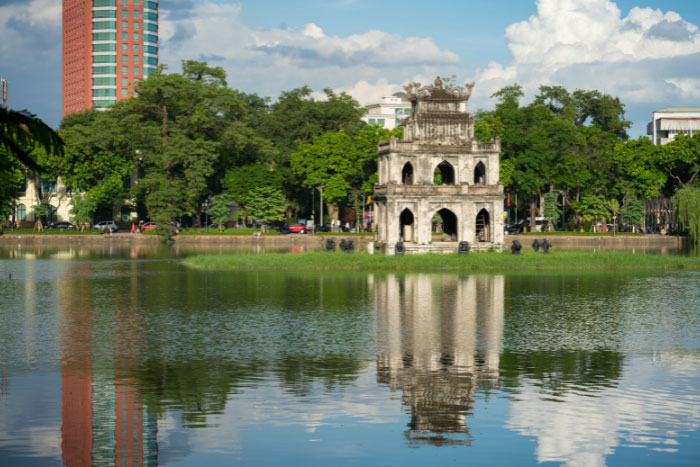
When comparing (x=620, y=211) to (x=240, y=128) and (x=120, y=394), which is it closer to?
(x=240, y=128)

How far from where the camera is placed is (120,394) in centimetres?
2061

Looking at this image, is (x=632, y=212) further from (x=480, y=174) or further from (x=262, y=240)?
(x=262, y=240)

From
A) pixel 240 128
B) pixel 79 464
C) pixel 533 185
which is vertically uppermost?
pixel 240 128

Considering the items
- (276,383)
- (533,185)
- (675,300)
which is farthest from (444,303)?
(533,185)

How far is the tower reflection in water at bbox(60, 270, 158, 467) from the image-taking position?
16.2 metres

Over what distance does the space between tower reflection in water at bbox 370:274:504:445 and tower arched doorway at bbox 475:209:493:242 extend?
31864 millimetres

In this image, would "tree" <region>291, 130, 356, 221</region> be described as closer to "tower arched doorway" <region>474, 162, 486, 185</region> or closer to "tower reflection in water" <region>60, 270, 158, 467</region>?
"tower arched doorway" <region>474, 162, 486, 185</region>

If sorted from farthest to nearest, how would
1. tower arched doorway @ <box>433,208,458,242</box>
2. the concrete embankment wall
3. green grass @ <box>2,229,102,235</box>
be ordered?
green grass @ <box>2,229,102,235</box> → the concrete embankment wall → tower arched doorway @ <box>433,208,458,242</box>

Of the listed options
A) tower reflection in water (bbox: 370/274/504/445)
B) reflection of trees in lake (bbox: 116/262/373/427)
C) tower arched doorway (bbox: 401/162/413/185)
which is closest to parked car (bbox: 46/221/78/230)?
tower arched doorway (bbox: 401/162/413/185)

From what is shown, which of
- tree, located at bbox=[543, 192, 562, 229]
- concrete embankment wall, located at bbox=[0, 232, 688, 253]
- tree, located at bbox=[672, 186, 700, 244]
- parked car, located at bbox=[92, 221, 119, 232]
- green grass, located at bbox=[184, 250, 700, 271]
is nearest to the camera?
green grass, located at bbox=[184, 250, 700, 271]

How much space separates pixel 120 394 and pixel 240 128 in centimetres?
10127

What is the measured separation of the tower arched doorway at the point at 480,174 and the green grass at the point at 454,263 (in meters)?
14.2

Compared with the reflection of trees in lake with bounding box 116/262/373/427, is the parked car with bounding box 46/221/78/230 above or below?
above

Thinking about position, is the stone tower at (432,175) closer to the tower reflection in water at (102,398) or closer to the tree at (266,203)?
the tree at (266,203)
